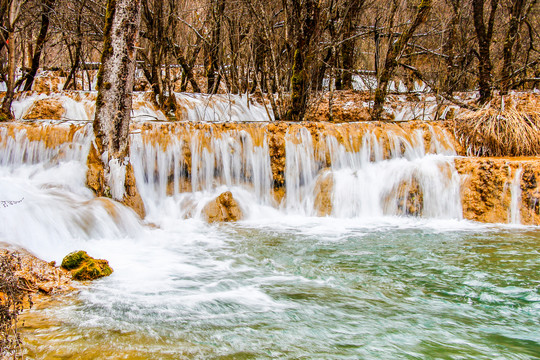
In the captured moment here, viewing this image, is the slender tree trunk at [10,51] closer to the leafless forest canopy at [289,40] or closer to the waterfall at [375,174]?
the leafless forest canopy at [289,40]

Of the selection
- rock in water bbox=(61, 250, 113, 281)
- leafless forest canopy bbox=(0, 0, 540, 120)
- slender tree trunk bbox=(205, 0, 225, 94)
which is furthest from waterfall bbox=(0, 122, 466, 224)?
slender tree trunk bbox=(205, 0, 225, 94)

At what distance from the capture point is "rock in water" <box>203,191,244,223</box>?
23.8 ft

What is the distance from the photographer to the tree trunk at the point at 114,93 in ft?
19.7

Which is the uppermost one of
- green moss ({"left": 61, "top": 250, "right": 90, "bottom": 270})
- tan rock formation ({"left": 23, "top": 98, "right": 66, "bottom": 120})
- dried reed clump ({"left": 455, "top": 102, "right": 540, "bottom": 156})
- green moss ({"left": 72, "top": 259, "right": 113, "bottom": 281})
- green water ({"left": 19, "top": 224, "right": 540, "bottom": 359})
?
tan rock formation ({"left": 23, "top": 98, "right": 66, "bottom": 120})

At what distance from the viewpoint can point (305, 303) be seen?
11.3ft

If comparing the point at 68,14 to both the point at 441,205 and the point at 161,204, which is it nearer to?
the point at 161,204

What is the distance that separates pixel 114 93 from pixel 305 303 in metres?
4.22

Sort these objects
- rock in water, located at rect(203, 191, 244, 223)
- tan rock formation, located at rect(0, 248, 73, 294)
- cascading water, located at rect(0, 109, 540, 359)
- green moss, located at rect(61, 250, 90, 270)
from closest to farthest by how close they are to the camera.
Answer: cascading water, located at rect(0, 109, 540, 359)
tan rock formation, located at rect(0, 248, 73, 294)
green moss, located at rect(61, 250, 90, 270)
rock in water, located at rect(203, 191, 244, 223)

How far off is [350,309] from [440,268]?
1.59 metres

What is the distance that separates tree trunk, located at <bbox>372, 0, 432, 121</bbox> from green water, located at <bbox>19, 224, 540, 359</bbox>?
5.51m

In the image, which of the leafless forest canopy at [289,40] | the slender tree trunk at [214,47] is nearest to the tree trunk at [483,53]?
the leafless forest canopy at [289,40]

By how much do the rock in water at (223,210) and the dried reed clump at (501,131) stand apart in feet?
15.7

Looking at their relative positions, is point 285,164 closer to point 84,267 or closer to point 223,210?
point 223,210

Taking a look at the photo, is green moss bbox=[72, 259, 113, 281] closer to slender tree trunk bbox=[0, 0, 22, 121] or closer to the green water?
the green water
